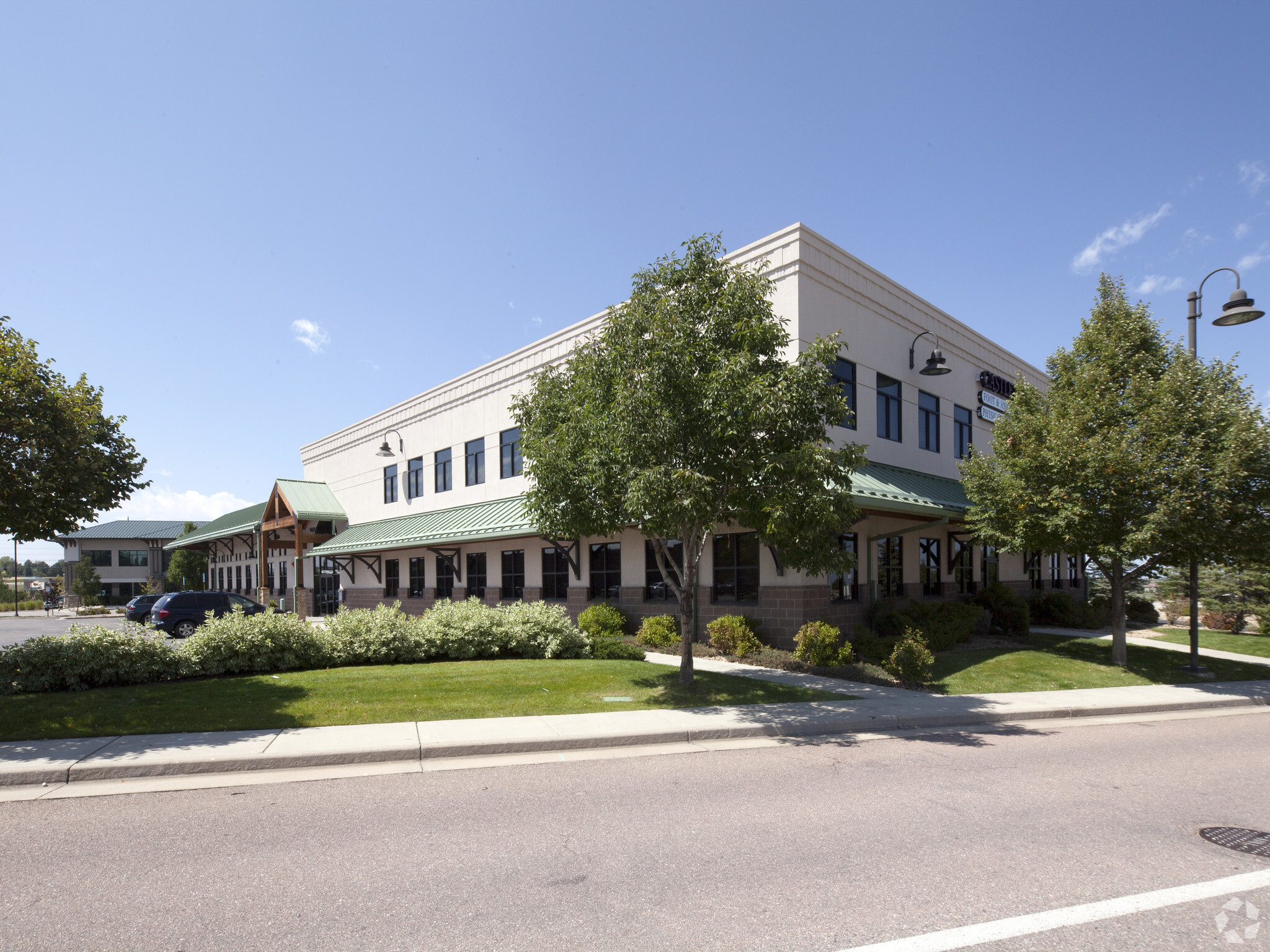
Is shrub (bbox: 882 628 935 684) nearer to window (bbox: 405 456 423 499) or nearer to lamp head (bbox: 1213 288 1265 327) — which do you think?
lamp head (bbox: 1213 288 1265 327)

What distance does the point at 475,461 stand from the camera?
86.4 feet

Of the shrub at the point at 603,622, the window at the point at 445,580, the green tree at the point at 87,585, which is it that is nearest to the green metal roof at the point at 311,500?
the window at the point at 445,580

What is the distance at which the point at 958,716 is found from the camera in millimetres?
10781

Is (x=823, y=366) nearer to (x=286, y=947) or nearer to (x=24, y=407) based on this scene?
(x=286, y=947)

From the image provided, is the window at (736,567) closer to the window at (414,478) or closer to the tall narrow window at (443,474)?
the tall narrow window at (443,474)

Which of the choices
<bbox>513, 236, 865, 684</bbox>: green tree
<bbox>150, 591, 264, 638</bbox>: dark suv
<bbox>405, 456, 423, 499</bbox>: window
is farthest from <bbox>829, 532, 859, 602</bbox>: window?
<bbox>150, 591, 264, 638</bbox>: dark suv

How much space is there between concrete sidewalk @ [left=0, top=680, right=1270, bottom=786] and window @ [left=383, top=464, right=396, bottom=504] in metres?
23.1

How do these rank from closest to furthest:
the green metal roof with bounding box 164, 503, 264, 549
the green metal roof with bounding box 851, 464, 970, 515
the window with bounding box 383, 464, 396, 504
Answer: the green metal roof with bounding box 851, 464, 970, 515
the window with bounding box 383, 464, 396, 504
the green metal roof with bounding box 164, 503, 264, 549

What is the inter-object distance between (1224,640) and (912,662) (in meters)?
14.8

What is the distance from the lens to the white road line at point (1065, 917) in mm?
4020

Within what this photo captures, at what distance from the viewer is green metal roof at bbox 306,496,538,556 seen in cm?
2086

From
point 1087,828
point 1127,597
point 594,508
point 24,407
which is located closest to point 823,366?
point 594,508

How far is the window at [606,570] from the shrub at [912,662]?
814cm

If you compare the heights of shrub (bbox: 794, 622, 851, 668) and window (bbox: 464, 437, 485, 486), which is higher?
window (bbox: 464, 437, 485, 486)
